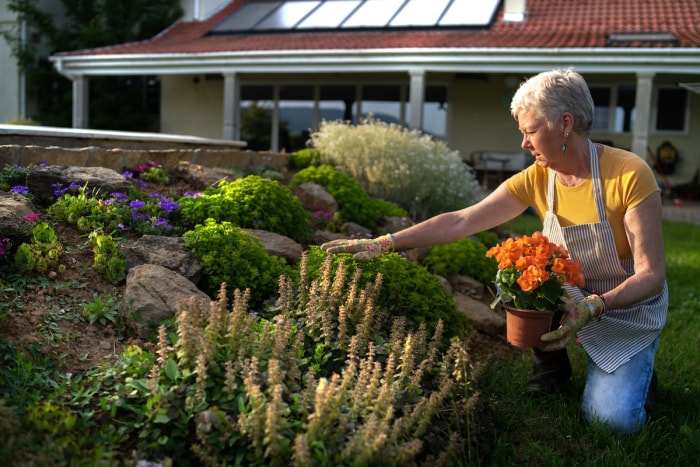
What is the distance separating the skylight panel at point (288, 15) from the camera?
630 inches

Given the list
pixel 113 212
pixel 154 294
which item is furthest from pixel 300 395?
pixel 113 212

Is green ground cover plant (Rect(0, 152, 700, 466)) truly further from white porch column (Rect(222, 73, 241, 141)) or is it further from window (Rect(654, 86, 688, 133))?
window (Rect(654, 86, 688, 133))

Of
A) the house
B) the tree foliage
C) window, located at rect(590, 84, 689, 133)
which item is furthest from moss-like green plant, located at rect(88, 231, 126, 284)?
the tree foliage

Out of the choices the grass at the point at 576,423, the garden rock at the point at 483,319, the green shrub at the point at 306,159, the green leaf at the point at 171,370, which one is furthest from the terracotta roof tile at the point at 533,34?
the green leaf at the point at 171,370

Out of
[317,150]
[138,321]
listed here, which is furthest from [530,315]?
[317,150]

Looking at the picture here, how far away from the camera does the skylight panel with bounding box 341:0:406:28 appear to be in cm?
1497

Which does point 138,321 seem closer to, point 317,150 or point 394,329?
point 394,329

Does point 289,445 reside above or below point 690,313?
above

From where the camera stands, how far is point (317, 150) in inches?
297

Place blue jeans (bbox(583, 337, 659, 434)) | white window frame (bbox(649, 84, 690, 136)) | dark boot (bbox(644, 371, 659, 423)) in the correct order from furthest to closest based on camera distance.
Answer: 1. white window frame (bbox(649, 84, 690, 136))
2. dark boot (bbox(644, 371, 659, 423))
3. blue jeans (bbox(583, 337, 659, 434))

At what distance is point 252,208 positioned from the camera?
4496 mm

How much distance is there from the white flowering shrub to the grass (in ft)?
9.52

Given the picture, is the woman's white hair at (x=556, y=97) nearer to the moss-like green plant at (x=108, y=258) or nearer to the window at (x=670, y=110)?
the moss-like green plant at (x=108, y=258)

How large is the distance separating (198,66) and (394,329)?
12585 mm
